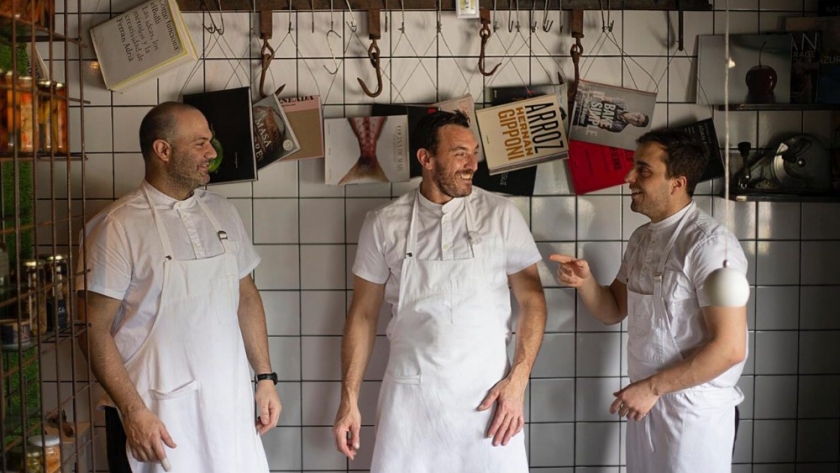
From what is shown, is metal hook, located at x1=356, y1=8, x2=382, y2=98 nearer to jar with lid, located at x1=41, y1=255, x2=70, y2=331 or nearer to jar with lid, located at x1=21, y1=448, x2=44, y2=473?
jar with lid, located at x1=41, y1=255, x2=70, y2=331

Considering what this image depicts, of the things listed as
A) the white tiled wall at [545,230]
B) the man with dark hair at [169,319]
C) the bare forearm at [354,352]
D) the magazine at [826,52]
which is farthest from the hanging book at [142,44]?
the magazine at [826,52]

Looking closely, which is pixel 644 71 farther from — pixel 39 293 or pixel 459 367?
pixel 39 293

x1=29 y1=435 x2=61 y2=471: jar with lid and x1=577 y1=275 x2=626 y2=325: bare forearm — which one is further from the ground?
x1=577 y1=275 x2=626 y2=325: bare forearm

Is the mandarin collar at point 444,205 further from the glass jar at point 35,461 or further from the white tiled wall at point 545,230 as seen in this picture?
the glass jar at point 35,461

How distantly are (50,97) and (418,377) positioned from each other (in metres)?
1.23

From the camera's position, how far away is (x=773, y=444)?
3191mm

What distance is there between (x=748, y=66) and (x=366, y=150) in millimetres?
1290

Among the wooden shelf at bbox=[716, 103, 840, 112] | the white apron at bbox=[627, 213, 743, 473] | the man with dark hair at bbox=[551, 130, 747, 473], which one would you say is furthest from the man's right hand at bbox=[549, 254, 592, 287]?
the wooden shelf at bbox=[716, 103, 840, 112]

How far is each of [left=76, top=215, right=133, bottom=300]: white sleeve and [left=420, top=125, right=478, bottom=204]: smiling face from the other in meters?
0.89

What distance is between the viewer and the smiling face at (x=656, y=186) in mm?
2619

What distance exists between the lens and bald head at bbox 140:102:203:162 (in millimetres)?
2602

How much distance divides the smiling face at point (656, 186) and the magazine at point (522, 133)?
0.42m

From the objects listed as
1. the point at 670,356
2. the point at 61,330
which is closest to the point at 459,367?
the point at 670,356

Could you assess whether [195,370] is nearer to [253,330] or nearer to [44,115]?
[253,330]
